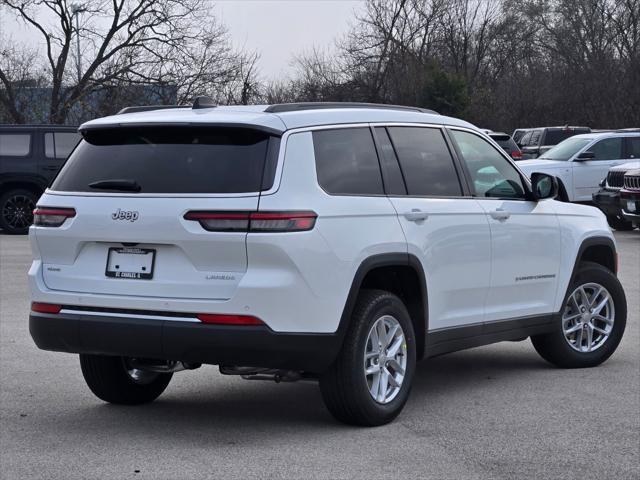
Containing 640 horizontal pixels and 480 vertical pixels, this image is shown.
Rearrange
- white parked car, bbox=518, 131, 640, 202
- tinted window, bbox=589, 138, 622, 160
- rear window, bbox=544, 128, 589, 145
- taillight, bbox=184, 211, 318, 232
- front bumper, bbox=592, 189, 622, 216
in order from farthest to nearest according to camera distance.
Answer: rear window, bbox=544, 128, 589, 145, tinted window, bbox=589, 138, 622, 160, white parked car, bbox=518, 131, 640, 202, front bumper, bbox=592, 189, 622, 216, taillight, bbox=184, 211, 318, 232

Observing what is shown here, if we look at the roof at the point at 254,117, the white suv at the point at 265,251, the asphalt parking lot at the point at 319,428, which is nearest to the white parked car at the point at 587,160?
the asphalt parking lot at the point at 319,428

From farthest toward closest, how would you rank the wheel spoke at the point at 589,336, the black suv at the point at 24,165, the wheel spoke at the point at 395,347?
the black suv at the point at 24,165 < the wheel spoke at the point at 589,336 < the wheel spoke at the point at 395,347

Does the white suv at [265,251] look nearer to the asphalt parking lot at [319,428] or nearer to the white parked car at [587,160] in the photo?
the asphalt parking lot at [319,428]

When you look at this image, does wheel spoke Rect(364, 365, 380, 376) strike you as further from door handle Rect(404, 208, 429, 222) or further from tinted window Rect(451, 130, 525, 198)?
tinted window Rect(451, 130, 525, 198)

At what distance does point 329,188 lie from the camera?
6.39 m

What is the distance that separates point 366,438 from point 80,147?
88.8 inches

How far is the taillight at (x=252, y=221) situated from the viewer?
605 centimetres

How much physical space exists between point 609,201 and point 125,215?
16.7 metres

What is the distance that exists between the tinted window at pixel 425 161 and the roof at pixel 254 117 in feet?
0.50

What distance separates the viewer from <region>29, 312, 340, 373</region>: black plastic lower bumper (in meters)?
6.07

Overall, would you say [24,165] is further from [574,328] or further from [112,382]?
[112,382]

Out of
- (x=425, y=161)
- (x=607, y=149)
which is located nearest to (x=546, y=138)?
(x=607, y=149)

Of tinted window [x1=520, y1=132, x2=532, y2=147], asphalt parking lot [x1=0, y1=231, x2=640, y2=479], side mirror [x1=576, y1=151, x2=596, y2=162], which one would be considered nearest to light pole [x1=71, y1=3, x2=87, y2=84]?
tinted window [x1=520, y1=132, x2=532, y2=147]

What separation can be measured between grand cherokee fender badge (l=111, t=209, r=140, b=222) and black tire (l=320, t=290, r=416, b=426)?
1259mm
